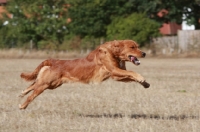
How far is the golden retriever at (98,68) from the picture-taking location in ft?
36.4

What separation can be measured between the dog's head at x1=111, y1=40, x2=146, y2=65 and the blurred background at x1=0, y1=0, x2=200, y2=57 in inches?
1429

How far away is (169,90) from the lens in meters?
17.4

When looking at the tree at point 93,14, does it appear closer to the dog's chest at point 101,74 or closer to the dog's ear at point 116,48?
the dog's chest at point 101,74

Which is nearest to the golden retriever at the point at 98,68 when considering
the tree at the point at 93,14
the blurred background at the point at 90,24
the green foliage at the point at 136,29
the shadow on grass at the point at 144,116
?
the shadow on grass at the point at 144,116

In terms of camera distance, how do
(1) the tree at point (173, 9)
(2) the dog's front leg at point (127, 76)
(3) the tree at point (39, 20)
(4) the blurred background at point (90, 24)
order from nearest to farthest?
(2) the dog's front leg at point (127, 76)
(4) the blurred background at point (90, 24)
(3) the tree at point (39, 20)
(1) the tree at point (173, 9)

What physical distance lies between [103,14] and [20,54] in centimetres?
915

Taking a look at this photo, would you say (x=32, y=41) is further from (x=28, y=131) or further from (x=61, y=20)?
(x=28, y=131)

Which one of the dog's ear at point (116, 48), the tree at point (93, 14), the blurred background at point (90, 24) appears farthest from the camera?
the tree at point (93, 14)

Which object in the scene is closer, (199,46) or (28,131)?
(28,131)

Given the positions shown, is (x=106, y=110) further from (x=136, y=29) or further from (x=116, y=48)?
(x=136, y=29)

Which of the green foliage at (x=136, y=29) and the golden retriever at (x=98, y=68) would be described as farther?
the green foliage at (x=136, y=29)

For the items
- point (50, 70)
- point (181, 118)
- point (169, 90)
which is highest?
point (50, 70)

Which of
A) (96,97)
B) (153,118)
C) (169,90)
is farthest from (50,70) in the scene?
(169,90)

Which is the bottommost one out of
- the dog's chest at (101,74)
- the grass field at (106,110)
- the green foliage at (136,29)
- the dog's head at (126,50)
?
the green foliage at (136,29)
